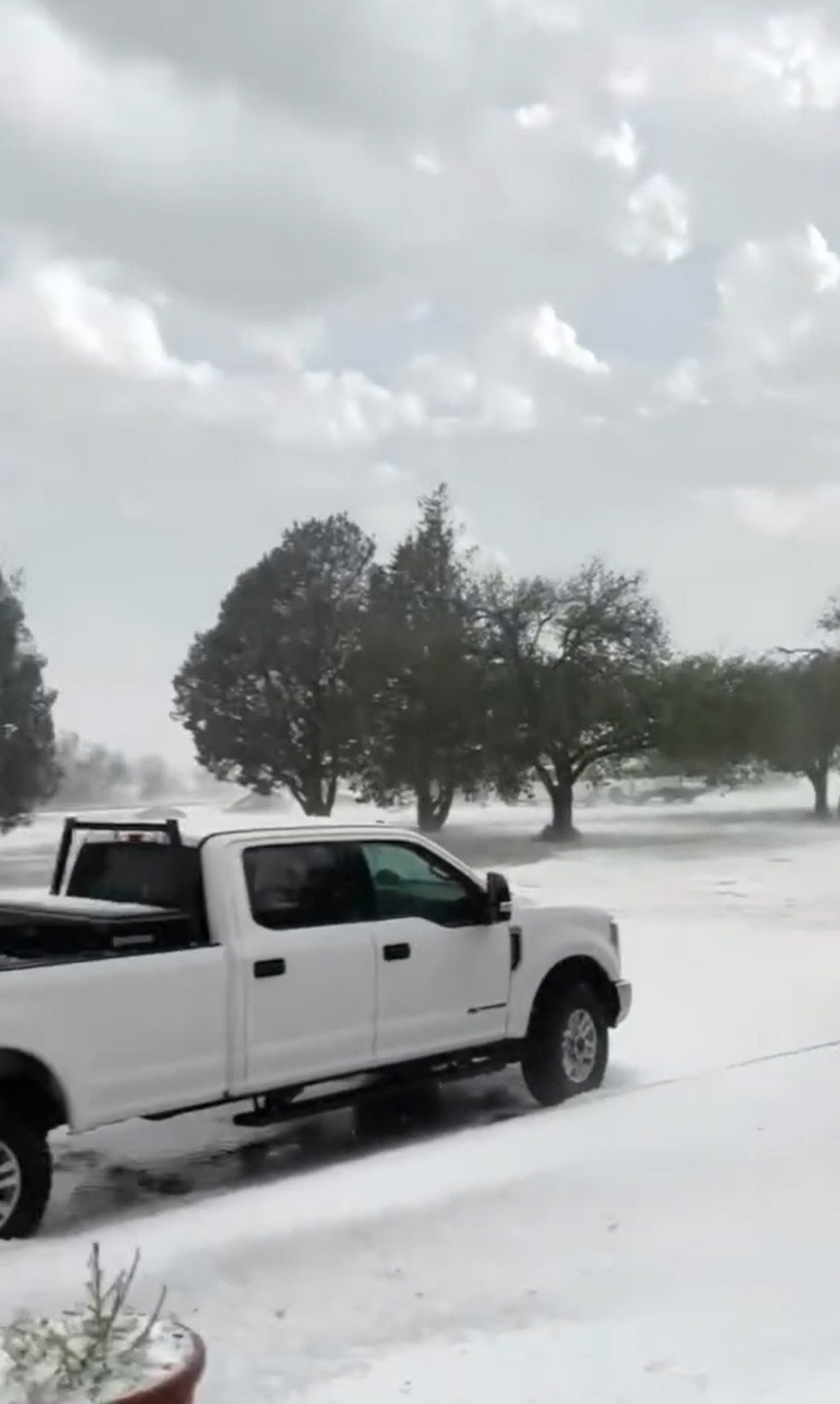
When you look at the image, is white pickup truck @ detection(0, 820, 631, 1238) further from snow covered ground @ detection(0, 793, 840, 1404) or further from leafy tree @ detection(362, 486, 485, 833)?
leafy tree @ detection(362, 486, 485, 833)

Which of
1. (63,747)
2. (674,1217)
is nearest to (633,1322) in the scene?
(674,1217)

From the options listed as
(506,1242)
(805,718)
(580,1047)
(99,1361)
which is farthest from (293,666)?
(99,1361)

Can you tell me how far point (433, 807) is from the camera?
24281 millimetres

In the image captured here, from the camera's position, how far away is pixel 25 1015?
5.36m

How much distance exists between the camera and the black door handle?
6.24 metres

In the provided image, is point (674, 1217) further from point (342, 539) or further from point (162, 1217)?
point (342, 539)

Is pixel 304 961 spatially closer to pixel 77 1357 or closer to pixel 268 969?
pixel 268 969

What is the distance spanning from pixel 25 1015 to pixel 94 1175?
1.64 metres

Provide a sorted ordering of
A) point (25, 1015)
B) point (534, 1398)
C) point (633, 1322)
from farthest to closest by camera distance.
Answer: point (25, 1015) → point (633, 1322) → point (534, 1398)

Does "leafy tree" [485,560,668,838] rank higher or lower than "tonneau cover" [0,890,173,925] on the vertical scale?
higher

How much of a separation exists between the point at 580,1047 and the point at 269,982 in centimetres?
221

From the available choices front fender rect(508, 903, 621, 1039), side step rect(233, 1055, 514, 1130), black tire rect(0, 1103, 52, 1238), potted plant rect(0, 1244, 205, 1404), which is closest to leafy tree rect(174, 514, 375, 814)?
front fender rect(508, 903, 621, 1039)

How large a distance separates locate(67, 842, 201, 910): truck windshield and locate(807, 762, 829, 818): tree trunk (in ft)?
70.7

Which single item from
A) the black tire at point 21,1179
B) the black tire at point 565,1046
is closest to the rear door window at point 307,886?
the black tire at point 565,1046
